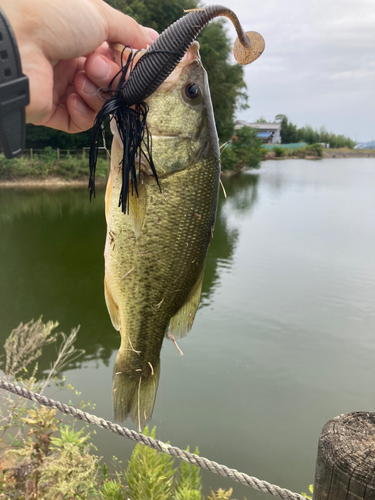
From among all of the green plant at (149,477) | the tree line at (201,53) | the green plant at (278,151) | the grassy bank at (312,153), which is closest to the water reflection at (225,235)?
the green plant at (149,477)

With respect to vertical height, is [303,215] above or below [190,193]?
below

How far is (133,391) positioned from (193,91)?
838 mm

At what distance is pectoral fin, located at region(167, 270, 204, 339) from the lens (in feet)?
3.37

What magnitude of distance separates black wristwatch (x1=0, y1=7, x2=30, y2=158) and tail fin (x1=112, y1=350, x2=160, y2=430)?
627 millimetres

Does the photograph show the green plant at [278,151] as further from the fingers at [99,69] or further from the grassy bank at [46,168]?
the fingers at [99,69]

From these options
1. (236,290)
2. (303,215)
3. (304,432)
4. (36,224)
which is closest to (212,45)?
(303,215)

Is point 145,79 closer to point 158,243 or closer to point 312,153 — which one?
point 158,243

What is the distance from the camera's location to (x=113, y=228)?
941 millimetres

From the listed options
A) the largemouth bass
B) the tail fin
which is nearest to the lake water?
the tail fin

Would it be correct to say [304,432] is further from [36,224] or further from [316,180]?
[316,180]

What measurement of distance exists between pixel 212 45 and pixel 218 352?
1835cm

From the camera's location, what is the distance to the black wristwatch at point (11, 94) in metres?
0.75

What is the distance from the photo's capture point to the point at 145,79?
2.64 feet

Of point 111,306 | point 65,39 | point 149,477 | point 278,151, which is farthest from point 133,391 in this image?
point 278,151
